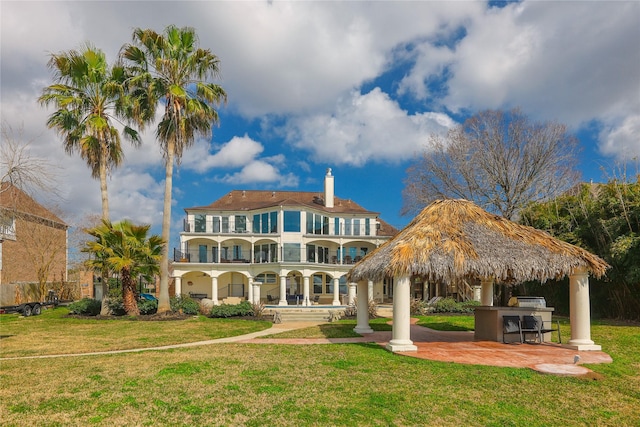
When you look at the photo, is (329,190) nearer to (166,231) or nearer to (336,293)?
(336,293)

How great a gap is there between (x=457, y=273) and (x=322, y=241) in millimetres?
25842

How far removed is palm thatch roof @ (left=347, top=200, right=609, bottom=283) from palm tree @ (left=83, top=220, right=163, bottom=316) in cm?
1294

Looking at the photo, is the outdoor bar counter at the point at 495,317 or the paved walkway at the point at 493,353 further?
the outdoor bar counter at the point at 495,317

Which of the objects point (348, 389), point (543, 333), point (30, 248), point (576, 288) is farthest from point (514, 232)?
point (30, 248)

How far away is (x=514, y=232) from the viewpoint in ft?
42.0

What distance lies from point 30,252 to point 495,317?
110ft

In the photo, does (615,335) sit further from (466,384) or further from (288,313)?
(288,313)

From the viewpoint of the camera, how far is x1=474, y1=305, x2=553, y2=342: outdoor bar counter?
13.0m

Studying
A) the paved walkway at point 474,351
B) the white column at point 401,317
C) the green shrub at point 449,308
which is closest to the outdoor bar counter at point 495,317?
the paved walkway at point 474,351

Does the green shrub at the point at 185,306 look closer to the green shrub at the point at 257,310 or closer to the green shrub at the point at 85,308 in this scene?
the green shrub at the point at 257,310

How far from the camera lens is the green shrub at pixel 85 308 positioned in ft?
74.8

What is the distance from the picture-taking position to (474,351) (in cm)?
1148

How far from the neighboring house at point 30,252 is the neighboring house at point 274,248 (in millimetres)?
9675

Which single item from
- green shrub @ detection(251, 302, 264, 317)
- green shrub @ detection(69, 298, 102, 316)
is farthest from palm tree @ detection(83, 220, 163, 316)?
green shrub @ detection(251, 302, 264, 317)
